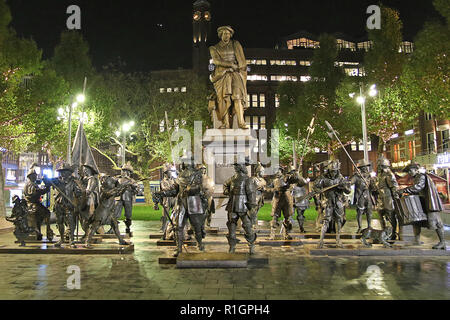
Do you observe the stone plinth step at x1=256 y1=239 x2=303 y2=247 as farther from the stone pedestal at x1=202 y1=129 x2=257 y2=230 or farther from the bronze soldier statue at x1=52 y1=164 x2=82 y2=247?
the bronze soldier statue at x1=52 y1=164 x2=82 y2=247

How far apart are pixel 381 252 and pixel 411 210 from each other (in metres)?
1.43

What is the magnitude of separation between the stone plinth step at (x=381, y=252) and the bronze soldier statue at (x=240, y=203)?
1754 mm

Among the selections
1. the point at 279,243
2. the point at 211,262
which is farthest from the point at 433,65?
the point at 211,262

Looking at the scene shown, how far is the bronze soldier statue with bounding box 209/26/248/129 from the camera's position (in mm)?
13484

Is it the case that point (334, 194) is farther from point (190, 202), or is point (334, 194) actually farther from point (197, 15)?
point (197, 15)

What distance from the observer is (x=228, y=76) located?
1354 cm

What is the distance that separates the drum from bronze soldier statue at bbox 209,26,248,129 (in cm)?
617

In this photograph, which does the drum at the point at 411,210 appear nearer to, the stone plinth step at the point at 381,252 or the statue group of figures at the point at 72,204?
the stone plinth step at the point at 381,252

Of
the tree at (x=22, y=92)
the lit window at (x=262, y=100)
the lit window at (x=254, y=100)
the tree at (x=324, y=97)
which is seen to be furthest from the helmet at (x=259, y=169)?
the lit window at (x=262, y=100)

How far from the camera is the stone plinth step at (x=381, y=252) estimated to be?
341 inches

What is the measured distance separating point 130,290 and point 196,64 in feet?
205

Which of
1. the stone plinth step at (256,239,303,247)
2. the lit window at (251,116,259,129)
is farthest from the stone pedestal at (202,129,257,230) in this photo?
the lit window at (251,116,259,129)

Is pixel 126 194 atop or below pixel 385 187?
below

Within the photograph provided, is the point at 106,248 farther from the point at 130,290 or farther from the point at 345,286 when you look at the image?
the point at 345,286
